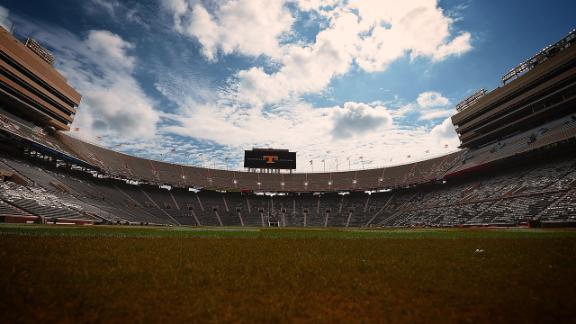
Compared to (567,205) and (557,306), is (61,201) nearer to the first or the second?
(557,306)

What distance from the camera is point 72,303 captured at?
3473 mm

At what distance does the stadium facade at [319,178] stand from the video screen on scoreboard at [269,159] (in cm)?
455

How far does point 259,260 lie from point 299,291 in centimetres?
283

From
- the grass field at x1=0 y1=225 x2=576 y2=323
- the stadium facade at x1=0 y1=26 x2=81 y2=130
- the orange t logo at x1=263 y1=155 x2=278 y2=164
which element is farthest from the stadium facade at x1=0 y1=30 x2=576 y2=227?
the grass field at x1=0 y1=225 x2=576 y2=323

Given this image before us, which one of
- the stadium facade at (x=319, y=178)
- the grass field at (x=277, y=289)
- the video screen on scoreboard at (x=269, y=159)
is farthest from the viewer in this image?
the video screen on scoreboard at (x=269, y=159)

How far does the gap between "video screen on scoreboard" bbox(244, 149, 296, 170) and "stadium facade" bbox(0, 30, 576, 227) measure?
4552 mm

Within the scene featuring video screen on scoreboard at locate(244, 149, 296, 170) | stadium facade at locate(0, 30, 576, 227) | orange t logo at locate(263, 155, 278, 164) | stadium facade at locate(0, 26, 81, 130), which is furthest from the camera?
orange t logo at locate(263, 155, 278, 164)

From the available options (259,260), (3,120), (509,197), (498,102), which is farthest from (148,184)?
(498,102)

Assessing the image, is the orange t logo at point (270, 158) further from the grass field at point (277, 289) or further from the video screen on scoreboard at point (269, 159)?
the grass field at point (277, 289)

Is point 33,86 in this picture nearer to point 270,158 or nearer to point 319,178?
point 270,158

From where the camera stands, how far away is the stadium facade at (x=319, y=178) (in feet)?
112

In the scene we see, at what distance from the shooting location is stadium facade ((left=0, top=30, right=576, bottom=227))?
34.2 meters

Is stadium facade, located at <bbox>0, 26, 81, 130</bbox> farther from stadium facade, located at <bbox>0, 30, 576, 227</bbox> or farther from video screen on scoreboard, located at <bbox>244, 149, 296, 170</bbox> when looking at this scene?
video screen on scoreboard, located at <bbox>244, 149, 296, 170</bbox>

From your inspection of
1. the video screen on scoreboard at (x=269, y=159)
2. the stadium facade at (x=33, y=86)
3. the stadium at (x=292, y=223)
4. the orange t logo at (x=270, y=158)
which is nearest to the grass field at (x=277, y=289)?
the stadium at (x=292, y=223)
